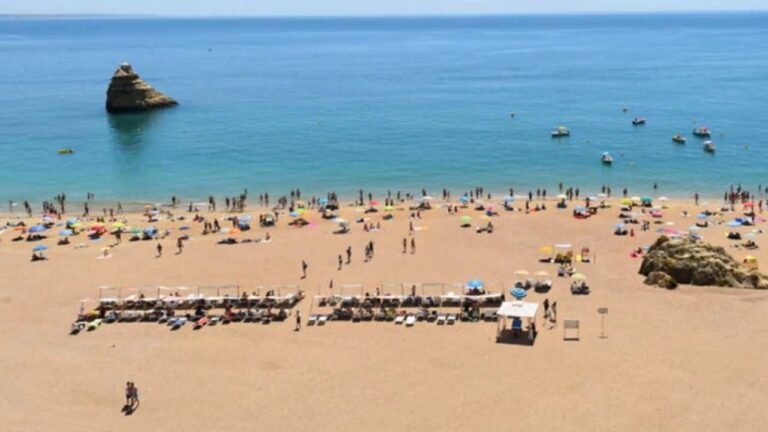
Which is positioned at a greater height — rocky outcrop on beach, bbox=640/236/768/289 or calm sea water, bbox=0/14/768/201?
calm sea water, bbox=0/14/768/201

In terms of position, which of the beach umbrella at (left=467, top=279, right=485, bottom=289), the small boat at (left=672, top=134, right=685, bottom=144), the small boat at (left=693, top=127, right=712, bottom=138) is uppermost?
the small boat at (left=693, top=127, right=712, bottom=138)

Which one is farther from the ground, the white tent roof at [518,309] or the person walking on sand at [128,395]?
the white tent roof at [518,309]

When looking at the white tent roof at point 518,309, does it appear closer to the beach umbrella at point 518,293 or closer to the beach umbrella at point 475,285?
the beach umbrella at point 518,293

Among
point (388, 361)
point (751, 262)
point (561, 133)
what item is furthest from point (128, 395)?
point (561, 133)

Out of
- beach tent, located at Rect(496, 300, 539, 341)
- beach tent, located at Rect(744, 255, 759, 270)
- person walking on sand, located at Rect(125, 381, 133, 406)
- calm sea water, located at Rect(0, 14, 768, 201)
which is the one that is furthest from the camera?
calm sea water, located at Rect(0, 14, 768, 201)

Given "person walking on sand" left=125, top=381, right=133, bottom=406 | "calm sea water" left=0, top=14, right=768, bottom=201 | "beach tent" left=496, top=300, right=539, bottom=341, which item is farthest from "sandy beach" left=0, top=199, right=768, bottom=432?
"calm sea water" left=0, top=14, right=768, bottom=201

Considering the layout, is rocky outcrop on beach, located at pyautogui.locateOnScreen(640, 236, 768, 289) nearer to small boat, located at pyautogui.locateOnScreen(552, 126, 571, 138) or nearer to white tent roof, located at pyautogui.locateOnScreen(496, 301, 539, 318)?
white tent roof, located at pyautogui.locateOnScreen(496, 301, 539, 318)

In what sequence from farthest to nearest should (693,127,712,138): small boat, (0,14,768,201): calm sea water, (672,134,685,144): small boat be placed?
(693,127,712,138): small boat → (672,134,685,144): small boat → (0,14,768,201): calm sea water

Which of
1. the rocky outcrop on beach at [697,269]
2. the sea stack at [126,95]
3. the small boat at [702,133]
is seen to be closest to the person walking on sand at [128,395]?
the rocky outcrop on beach at [697,269]
